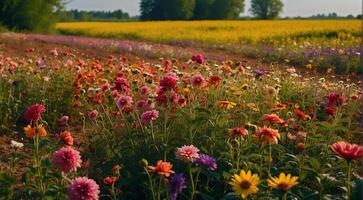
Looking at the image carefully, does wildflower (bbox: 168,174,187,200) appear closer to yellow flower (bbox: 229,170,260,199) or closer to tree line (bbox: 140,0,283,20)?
yellow flower (bbox: 229,170,260,199)

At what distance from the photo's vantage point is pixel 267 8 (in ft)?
220

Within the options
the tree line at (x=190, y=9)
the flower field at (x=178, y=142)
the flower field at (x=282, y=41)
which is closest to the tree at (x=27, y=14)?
the flower field at (x=282, y=41)

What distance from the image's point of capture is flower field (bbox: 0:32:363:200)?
2.69 meters

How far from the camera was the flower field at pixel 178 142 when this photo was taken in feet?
8.82

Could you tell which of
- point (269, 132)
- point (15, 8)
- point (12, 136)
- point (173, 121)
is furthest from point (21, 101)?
point (15, 8)

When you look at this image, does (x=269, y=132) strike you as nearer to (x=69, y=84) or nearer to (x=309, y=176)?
(x=309, y=176)

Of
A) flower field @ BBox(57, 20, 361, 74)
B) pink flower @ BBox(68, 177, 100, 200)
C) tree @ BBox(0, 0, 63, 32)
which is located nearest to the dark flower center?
pink flower @ BBox(68, 177, 100, 200)

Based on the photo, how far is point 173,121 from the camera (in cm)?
443

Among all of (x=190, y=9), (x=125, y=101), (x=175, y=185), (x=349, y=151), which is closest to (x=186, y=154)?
(x=175, y=185)

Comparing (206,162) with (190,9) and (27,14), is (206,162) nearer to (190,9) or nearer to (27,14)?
(27,14)

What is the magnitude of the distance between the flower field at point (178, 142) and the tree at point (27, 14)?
18.2 meters

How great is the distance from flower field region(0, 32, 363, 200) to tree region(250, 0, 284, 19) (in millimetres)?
61635

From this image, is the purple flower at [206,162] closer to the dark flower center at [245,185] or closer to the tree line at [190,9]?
the dark flower center at [245,185]

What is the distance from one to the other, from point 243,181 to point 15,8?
23.3m
